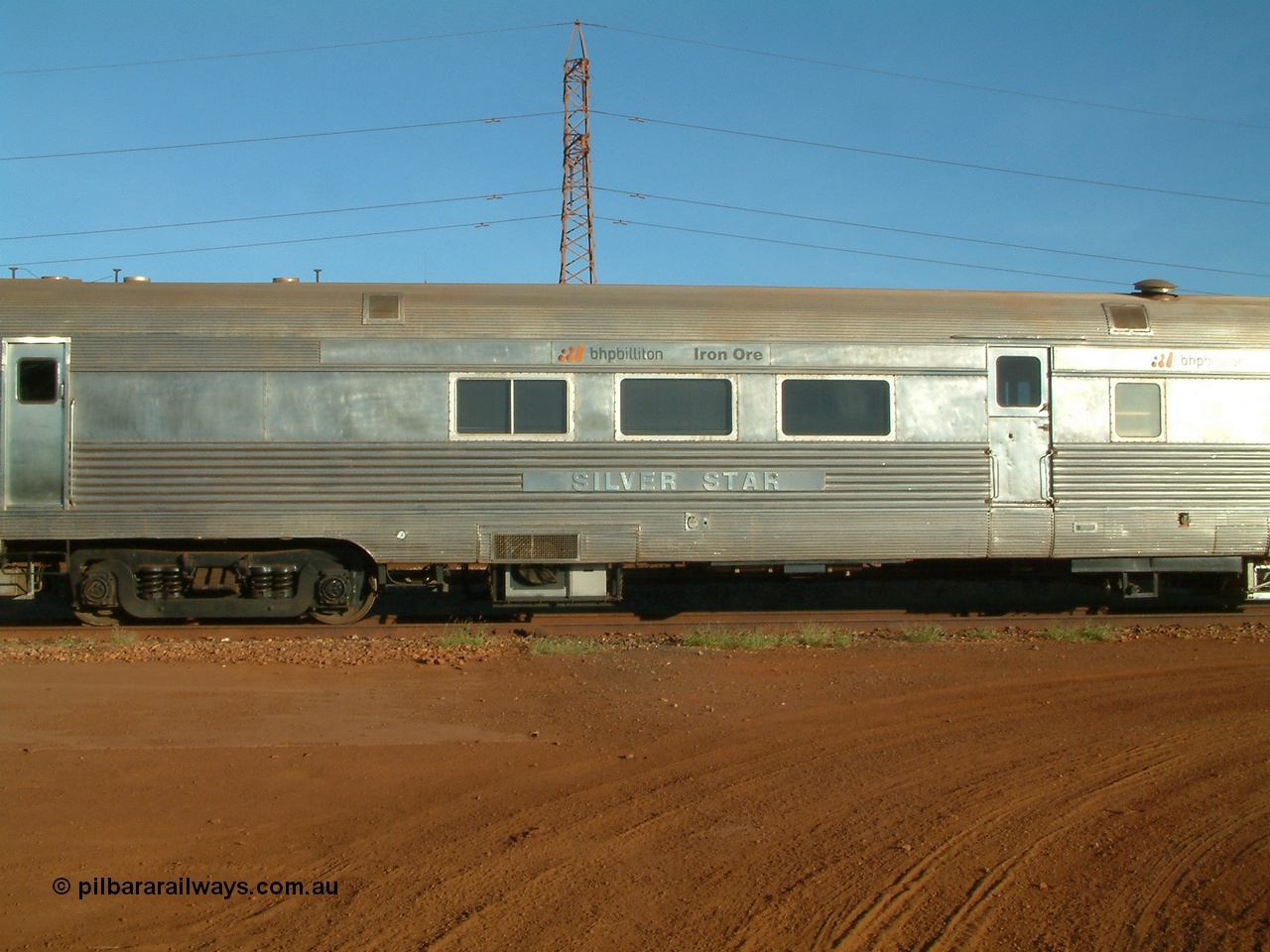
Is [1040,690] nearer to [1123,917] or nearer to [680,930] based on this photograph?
[1123,917]

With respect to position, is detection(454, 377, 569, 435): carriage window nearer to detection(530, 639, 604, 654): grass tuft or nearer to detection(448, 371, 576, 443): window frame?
detection(448, 371, 576, 443): window frame

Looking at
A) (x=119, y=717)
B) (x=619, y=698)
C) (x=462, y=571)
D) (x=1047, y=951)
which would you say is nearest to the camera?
(x=1047, y=951)

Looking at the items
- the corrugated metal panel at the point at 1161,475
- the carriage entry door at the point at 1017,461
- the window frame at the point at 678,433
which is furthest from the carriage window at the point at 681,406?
the corrugated metal panel at the point at 1161,475

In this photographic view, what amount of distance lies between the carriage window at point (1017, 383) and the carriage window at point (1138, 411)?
35.2 inches

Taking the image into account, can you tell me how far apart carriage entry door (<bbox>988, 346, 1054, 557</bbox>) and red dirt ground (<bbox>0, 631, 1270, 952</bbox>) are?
277cm

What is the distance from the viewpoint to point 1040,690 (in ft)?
24.4

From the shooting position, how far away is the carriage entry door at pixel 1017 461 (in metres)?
10.7

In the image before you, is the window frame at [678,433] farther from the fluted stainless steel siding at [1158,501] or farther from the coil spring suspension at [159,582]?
the coil spring suspension at [159,582]

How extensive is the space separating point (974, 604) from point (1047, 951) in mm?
9281

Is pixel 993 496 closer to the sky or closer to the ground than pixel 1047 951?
closer to the sky

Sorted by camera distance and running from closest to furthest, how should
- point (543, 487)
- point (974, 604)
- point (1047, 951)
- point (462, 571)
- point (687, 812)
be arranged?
point (1047, 951) < point (687, 812) < point (543, 487) < point (462, 571) < point (974, 604)

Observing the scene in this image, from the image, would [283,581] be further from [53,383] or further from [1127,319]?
[1127,319]

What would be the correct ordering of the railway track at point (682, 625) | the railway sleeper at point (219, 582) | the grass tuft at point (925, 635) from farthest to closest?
the railway sleeper at point (219, 582), the railway track at point (682, 625), the grass tuft at point (925, 635)

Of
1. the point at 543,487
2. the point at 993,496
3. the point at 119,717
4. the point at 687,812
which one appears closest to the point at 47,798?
the point at 119,717
